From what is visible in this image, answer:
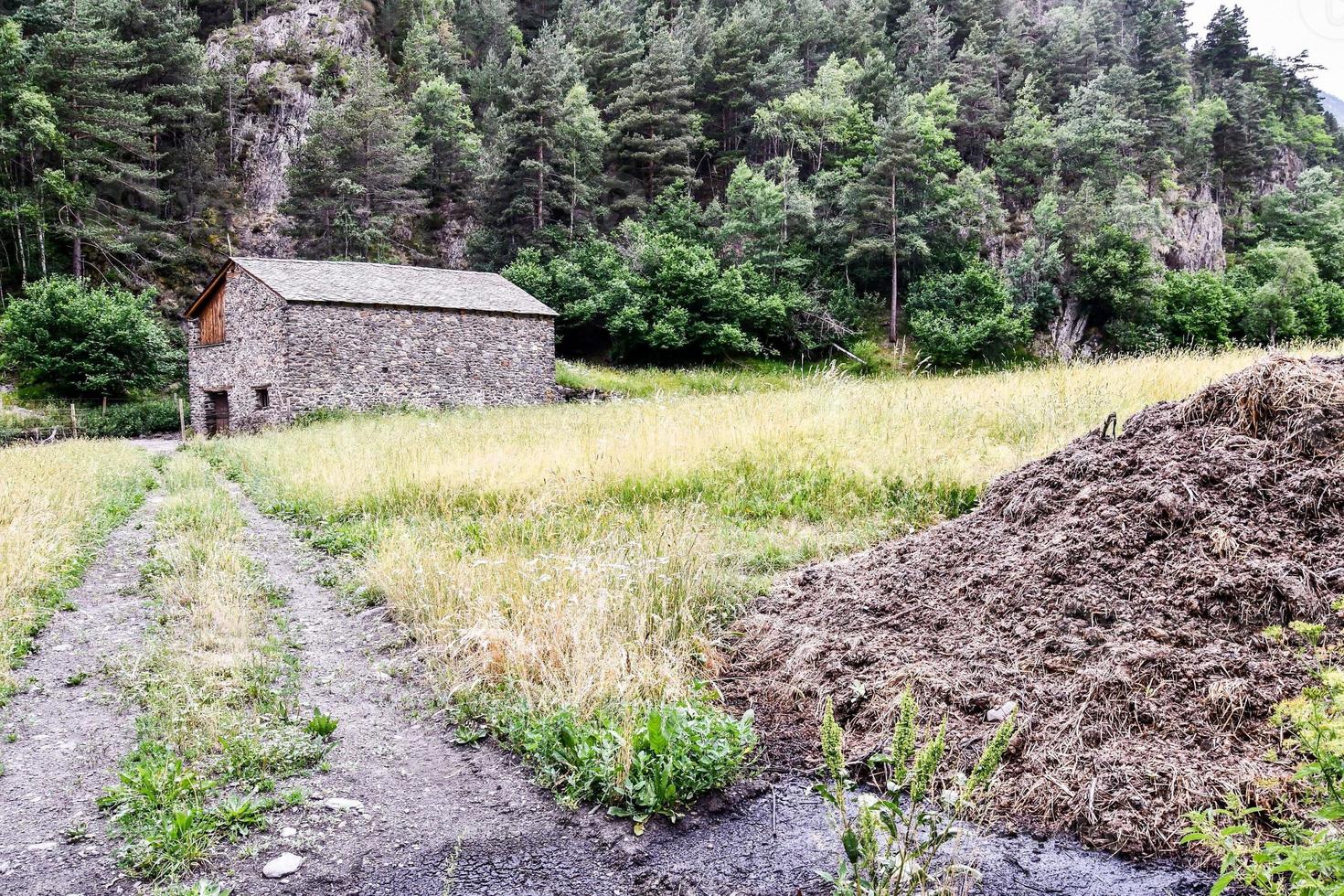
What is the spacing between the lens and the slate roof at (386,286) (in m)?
24.2

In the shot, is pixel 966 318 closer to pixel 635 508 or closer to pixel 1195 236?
→ pixel 1195 236

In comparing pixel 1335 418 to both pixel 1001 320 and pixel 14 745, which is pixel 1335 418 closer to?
pixel 14 745

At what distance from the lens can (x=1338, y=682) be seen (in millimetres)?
1828

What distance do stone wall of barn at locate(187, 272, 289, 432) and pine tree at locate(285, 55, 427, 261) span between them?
12.3 meters

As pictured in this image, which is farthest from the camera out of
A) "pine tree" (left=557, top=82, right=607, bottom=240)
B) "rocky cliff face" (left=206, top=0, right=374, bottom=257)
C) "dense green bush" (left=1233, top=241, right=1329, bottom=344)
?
"rocky cliff face" (left=206, top=0, right=374, bottom=257)

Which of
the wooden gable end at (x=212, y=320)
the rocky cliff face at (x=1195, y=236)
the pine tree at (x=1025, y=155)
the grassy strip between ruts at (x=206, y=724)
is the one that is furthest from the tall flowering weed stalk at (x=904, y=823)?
the rocky cliff face at (x=1195, y=236)

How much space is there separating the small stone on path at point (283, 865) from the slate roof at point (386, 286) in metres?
23.9

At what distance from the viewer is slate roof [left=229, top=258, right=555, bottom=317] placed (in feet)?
79.4

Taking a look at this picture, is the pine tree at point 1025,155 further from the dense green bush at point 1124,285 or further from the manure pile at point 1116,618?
the manure pile at point 1116,618

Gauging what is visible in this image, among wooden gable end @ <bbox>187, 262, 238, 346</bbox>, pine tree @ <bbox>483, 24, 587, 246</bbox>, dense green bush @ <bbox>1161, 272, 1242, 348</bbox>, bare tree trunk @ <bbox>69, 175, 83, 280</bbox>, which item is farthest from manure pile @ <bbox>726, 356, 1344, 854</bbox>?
bare tree trunk @ <bbox>69, 175, 83, 280</bbox>

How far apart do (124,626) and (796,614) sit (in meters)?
4.92

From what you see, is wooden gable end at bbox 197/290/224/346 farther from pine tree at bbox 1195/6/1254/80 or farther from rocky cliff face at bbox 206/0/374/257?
pine tree at bbox 1195/6/1254/80

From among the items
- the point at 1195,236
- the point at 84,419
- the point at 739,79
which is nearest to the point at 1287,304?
the point at 1195,236

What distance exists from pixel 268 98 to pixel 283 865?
5266 centimetres
